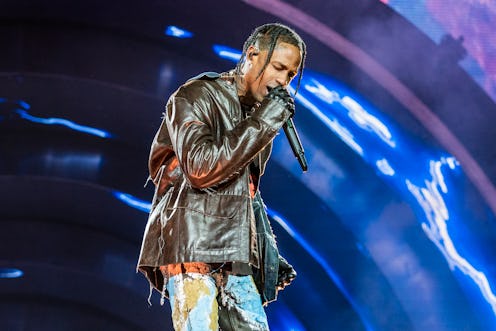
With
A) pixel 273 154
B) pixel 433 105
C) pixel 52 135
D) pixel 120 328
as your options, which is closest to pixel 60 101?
pixel 52 135

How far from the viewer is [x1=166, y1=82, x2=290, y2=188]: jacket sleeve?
2.57 meters

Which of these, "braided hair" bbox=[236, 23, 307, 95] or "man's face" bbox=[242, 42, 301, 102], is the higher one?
"braided hair" bbox=[236, 23, 307, 95]

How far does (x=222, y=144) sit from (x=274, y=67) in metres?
0.38

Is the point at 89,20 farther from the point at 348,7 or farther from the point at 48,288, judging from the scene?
the point at 48,288

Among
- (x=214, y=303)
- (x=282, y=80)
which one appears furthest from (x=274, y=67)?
(x=214, y=303)

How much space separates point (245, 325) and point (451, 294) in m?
3.79

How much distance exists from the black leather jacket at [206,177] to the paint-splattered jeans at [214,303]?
73 millimetres

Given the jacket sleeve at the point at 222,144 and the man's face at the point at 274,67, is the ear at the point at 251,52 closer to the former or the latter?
the man's face at the point at 274,67

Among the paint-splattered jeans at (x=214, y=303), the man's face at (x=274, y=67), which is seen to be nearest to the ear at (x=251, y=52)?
the man's face at (x=274, y=67)

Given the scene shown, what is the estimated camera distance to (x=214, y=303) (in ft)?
8.70

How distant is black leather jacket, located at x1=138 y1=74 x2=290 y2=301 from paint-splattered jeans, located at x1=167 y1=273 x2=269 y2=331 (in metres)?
0.07

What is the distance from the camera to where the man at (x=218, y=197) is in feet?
8.54

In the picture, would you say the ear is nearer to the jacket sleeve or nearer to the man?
the man

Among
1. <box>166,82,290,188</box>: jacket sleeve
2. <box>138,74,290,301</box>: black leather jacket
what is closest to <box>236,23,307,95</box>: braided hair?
<box>138,74,290,301</box>: black leather jacket
